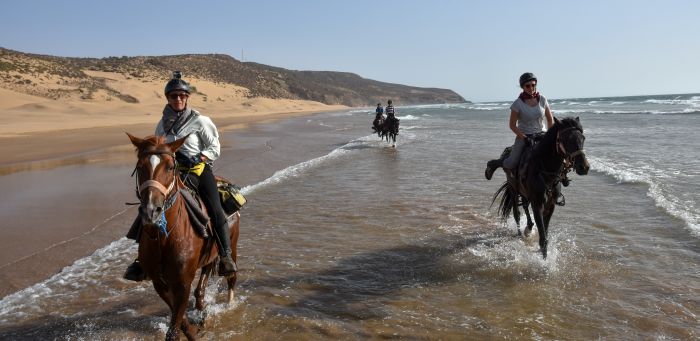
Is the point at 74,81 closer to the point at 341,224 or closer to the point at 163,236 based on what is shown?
the point at 341,224

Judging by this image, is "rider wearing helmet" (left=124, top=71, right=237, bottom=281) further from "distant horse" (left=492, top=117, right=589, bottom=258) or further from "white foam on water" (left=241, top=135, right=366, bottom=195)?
"white foam on water" (left=241, top=135, right=366, bottom=195)

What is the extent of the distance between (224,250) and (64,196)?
7004 mm

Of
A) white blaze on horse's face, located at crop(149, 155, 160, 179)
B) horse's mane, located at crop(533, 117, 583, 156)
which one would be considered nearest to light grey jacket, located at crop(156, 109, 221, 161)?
white blaze on horse's face, located at crop(149, 155, 160, 179)

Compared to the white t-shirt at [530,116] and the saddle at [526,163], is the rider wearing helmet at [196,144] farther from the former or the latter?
the white t-shirt at [530,116]

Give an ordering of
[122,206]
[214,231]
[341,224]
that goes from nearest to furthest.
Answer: [214,231] < [341,224] < [122,206]

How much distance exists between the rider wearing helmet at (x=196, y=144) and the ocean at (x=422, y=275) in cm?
95

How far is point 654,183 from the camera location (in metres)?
10.5

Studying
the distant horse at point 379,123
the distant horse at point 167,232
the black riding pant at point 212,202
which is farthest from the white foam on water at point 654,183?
the distant horse at point 379,123

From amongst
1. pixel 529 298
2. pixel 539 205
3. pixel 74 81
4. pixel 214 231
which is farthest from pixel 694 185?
pixel 74 81

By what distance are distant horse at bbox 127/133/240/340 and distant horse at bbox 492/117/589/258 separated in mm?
4336

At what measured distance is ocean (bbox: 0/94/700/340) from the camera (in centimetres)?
443

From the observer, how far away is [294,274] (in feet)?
19.1

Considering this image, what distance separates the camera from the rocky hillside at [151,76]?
40469mm

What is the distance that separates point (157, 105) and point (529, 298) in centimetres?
4406
